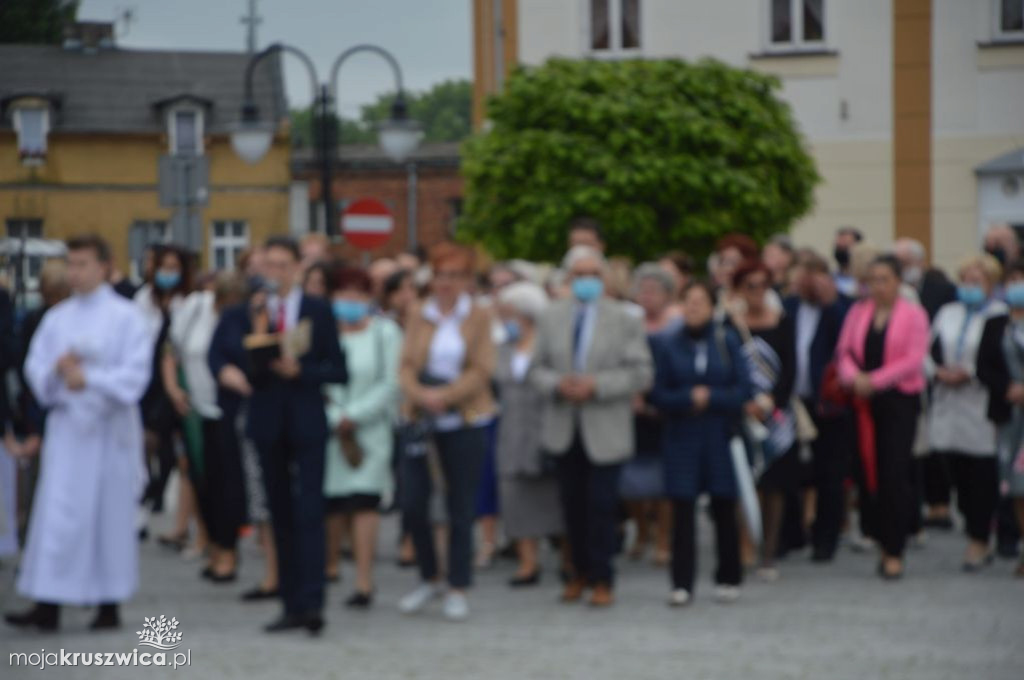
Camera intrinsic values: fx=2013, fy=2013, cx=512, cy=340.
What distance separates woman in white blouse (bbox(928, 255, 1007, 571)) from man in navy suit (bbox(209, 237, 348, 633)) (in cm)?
485

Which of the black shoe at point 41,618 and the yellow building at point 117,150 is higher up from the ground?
the yellow building at point 117,150

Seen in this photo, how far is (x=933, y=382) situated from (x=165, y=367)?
19.4 ft

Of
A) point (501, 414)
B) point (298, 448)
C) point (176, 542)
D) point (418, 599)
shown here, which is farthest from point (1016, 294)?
point (176, 542)

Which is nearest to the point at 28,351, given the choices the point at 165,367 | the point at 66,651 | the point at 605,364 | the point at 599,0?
the point at 165,367

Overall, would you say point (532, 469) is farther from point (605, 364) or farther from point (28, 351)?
point (28, 351)

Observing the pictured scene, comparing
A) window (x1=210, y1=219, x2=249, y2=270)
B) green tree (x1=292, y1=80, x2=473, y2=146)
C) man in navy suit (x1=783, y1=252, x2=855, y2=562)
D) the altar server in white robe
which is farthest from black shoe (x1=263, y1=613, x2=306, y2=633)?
green tree (x1=292, y1=80, x2=473, y2=146)

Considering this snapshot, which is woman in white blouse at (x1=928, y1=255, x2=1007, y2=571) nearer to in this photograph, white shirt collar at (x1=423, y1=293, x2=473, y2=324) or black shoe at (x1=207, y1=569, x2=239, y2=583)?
white shirt collar at (x1=423, y1=293, x2=473, y2=324)

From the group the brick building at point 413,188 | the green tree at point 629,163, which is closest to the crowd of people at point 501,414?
the green tree at point 629,163

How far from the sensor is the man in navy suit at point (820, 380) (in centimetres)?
1383

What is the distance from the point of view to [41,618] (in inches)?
443

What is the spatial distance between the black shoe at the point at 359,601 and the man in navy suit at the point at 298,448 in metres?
0.96

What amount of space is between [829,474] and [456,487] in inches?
135

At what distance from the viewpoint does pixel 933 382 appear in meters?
15.6

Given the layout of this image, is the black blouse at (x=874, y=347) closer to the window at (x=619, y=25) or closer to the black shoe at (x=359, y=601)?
the black shoe at (x=359, y=601)
